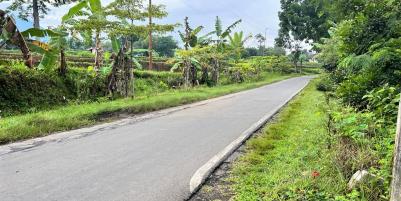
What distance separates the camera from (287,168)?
19.8 ft

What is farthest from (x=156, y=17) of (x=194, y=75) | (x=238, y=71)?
(x=238, y=71)

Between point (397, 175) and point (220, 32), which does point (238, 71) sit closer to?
point (220, 32)

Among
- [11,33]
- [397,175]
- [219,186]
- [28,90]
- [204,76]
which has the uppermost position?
[11,33]

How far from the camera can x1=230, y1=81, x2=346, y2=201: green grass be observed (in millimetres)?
4840

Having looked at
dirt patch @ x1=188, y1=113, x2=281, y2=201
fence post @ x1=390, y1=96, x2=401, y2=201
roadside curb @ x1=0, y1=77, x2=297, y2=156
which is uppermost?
fence post @ x1=390, y1=96, x2=401, y2=201

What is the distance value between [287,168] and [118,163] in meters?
2.74

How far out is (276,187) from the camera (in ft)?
16.7

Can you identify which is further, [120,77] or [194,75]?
[194,75]

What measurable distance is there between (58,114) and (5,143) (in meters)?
2.86

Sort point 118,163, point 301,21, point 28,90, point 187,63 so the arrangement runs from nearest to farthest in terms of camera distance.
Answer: point 118,163
point 28,90
point 187,63
point 301,21

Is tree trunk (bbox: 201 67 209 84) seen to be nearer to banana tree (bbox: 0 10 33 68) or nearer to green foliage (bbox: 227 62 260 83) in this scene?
green foliage (bbox: 227 62 260 83)

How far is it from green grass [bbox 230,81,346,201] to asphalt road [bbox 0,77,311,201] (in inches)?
29.4

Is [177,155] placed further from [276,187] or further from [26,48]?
[26,48]

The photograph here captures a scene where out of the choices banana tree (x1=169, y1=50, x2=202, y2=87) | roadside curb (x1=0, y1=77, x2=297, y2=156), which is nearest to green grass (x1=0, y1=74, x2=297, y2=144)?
roadside curb (x1=0, y1=77, x2=297, y2=156)
